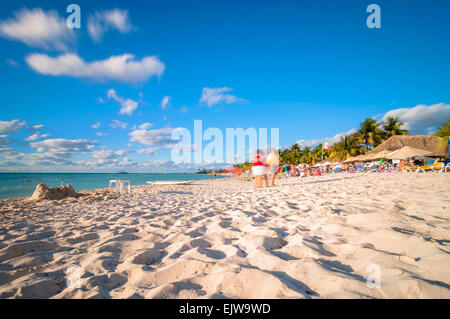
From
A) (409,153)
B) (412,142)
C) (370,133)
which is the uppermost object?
(370,133)

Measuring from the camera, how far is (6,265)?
173 centimetres

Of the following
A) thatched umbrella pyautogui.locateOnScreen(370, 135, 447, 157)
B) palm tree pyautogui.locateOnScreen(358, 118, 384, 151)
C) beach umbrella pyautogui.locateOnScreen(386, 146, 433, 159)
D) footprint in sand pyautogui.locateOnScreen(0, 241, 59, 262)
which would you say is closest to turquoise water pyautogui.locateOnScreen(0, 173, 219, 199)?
footprint in sand pyautogui.locateOnScreen(0, 241, 59, 262)

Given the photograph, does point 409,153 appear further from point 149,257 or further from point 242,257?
point 149,257

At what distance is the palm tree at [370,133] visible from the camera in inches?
1323

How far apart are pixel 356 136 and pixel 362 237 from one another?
40940mm

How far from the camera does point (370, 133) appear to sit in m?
34.0

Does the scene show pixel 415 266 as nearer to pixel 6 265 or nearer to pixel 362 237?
pixel 362 237

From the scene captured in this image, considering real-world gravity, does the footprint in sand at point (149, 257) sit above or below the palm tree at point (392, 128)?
below

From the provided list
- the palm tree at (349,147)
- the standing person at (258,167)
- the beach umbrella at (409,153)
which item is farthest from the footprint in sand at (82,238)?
the palm tree at (349,147)

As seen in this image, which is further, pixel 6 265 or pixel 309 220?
pixel 309 220

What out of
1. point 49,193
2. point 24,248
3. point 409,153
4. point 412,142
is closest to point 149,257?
point 24,248

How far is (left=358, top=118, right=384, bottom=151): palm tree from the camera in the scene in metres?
33.6

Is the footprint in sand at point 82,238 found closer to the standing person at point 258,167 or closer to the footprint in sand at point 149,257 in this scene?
the footprint in sand at point 149,257
